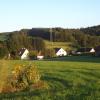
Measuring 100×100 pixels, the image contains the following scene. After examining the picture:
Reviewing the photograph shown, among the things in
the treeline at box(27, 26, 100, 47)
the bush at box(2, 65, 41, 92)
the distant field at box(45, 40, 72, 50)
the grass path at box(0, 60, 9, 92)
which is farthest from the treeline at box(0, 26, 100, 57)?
the grass path at box(0, 60, 9, 92)

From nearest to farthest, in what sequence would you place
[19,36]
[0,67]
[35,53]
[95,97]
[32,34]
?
[95,97] < [0,67] < [35,53] < [19,36] < [32,34]

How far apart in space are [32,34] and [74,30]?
20.7m

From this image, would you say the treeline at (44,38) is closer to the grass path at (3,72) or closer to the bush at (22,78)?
the bush at (22,78)

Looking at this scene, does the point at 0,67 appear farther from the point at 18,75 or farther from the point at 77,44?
the point at 77,44

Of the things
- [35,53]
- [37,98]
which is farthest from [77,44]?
[37,98]

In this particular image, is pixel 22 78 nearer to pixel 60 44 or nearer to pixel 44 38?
pixel 44 38

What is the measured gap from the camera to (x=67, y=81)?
30.5m

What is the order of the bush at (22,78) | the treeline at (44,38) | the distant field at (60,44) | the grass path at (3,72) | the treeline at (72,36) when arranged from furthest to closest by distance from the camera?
the treeline at (72,36) < the distant field at (60,44) < the treeline at (44,38) < the bush at (22,78) < the grass path at (3,72)

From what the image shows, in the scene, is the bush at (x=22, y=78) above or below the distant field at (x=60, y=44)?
below

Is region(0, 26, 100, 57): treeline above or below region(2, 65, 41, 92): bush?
above

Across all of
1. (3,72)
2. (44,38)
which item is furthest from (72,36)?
(3,72)

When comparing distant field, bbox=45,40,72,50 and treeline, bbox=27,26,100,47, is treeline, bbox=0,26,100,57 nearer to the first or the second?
treeline, bbox=27,26,100,47

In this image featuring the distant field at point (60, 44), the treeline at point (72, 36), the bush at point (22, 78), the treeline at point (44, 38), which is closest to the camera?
the bush at point (22, 78)

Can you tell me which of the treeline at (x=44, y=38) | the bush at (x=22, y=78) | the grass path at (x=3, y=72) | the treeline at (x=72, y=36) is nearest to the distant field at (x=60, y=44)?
the treeline at (x=44, y=38)
